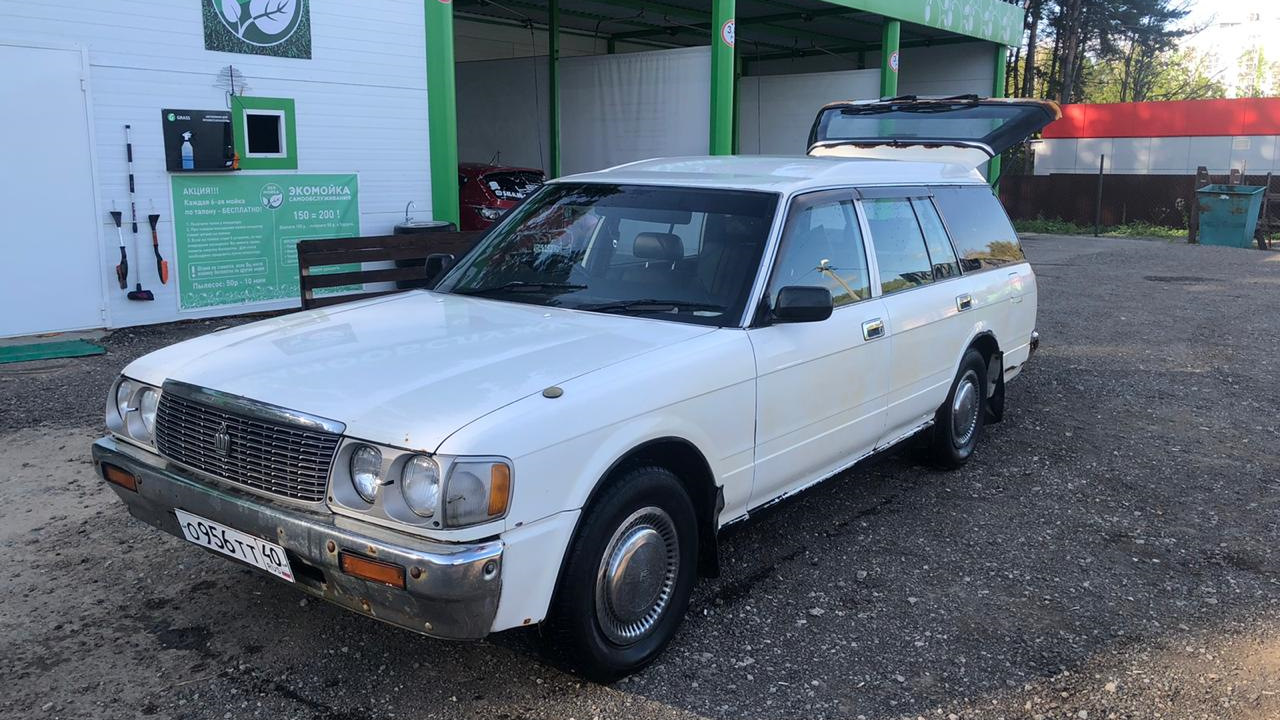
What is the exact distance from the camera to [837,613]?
420 cm

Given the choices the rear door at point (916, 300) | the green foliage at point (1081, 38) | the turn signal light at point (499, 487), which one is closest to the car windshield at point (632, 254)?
the rear door at point (916, 300)

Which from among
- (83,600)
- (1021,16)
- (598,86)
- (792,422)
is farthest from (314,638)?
(1021,16)

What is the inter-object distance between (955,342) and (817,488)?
4.95ft

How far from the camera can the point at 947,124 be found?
29.3 feet

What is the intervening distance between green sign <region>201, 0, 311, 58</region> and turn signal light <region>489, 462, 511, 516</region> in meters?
Result: 8.53

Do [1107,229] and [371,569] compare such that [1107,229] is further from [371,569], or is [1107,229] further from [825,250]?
[371,569]

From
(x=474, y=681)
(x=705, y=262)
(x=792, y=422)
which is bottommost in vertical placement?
(x=474, y=681)

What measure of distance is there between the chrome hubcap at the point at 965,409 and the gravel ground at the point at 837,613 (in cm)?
24

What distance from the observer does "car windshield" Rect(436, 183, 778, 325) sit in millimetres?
4219

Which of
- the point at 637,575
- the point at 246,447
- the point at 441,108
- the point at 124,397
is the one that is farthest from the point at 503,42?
the point at 637,575

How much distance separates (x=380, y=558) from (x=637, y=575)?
0.95 metres

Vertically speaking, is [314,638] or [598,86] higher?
[598,86]

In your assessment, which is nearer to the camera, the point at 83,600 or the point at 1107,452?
the point at 83,600

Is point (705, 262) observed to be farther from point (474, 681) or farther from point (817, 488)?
point (474, 681)
